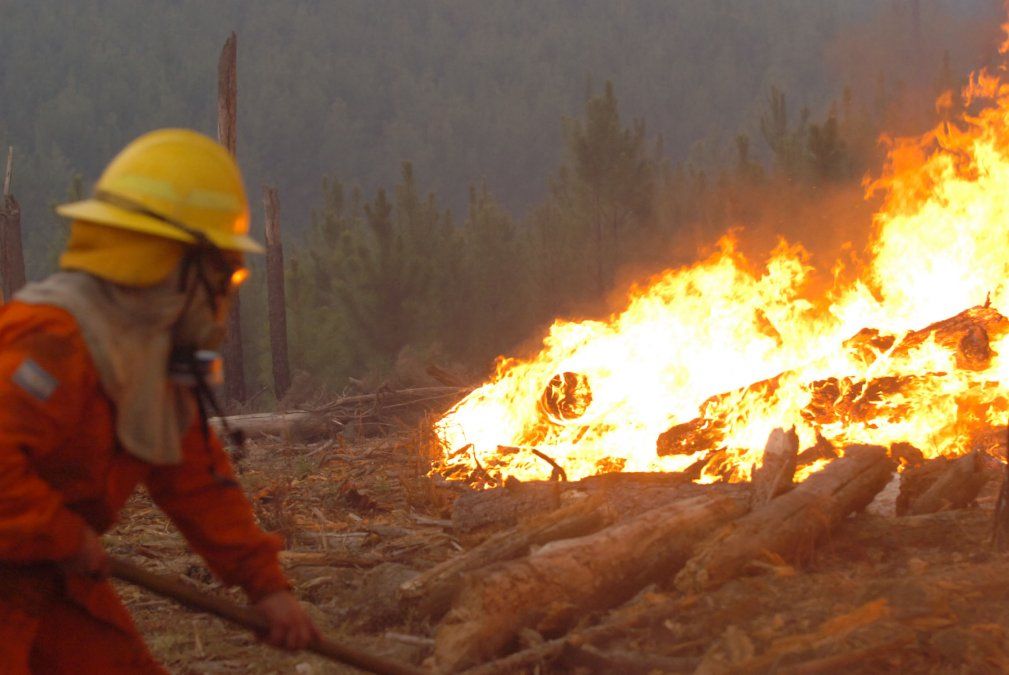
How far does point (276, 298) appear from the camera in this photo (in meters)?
17.9

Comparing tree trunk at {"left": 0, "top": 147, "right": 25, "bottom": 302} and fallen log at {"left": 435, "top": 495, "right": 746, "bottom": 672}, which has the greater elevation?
tree trunk at {"left": 0, "top": 147, "right": 25, "bottom": 302}

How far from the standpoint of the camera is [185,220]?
2.49 m

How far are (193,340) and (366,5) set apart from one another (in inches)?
3448

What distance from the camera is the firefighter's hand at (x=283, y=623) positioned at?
105 inches

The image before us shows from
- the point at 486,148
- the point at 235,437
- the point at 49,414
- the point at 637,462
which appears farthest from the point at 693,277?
the point at 486,148

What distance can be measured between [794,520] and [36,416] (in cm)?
388

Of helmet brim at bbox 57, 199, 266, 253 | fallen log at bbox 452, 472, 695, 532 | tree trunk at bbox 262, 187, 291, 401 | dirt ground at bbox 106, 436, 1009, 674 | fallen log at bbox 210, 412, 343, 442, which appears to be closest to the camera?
helmet brim at bbox 57, 199, 266, 253

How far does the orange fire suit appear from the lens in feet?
7.20

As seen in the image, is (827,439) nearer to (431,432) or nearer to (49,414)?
(431,432)

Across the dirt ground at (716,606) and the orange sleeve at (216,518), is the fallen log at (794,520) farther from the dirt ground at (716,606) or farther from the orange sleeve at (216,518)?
the orange sleeve at (216,518)

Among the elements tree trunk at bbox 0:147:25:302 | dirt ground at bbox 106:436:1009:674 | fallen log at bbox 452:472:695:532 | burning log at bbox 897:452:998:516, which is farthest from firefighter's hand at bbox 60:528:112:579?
tree trunk at bbox 0:147:25:302

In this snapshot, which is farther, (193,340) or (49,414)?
(193,340)

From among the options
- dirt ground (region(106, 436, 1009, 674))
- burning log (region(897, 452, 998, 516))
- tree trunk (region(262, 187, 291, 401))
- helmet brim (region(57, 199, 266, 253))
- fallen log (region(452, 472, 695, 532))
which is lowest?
dirt ground (region(106, 436, 1009, 674))

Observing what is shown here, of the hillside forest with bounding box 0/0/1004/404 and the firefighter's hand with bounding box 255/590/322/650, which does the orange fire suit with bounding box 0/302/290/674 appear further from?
the hillside forest with bounding box 0/0/1004/404
